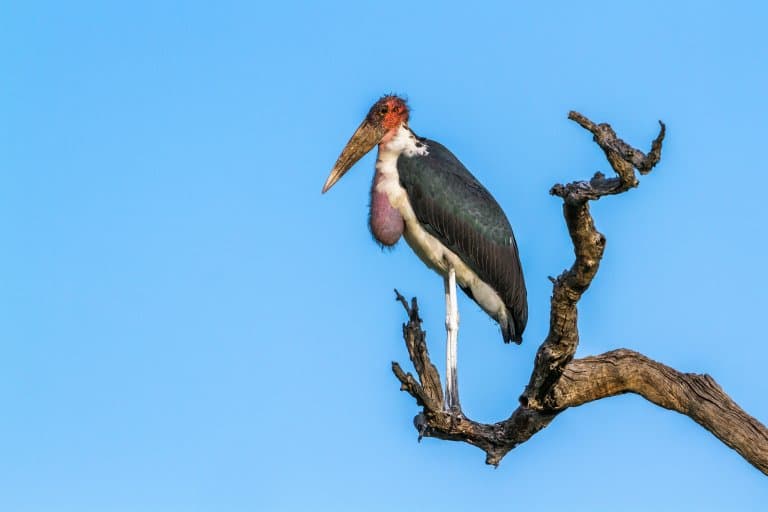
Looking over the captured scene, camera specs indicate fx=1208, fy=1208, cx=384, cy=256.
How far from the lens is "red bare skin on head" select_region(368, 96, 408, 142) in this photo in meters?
10.8

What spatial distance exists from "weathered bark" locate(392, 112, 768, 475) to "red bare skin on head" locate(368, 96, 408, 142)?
2563mm

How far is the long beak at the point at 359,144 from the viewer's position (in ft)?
35.2

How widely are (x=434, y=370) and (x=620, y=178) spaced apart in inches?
100.0

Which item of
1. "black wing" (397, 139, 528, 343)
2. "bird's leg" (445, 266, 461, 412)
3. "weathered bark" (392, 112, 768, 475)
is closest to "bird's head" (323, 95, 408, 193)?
"black wing" (397, 139, 528, 343)

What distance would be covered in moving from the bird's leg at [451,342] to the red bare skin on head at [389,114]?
141cm

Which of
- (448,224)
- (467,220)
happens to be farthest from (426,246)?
(467,220)

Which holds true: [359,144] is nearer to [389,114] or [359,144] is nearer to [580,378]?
[389,114]

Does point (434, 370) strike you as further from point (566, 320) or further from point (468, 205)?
point (468, 205)

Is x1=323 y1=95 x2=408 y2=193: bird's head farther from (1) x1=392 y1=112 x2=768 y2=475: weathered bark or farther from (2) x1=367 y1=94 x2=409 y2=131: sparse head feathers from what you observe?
(1) x1=392 y1=112 x2=768 y2=475: weathered bark

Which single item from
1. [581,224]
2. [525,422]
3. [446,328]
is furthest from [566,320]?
[446,328]

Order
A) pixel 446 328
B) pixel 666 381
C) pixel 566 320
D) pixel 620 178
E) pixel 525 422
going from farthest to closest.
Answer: pixel 446 328 → pixel 525 422 → pixel 666 381 → pixel 566 320 → pixel 620 178

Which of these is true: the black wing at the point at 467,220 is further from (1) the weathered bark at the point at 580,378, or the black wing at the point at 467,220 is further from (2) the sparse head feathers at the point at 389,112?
(1) the weathered bark at the point at 580,378

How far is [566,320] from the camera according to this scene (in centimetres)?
714

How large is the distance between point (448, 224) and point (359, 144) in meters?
1.22
